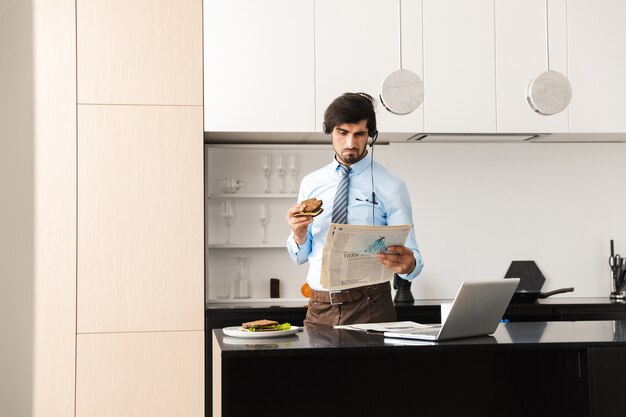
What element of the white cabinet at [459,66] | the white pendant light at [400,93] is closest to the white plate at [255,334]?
the white pendant light at [400,93]

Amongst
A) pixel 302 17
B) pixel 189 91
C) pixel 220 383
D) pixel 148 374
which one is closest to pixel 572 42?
pixel 302 17

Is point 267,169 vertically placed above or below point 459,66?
below

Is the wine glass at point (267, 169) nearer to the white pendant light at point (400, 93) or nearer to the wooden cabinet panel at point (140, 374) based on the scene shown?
the wooden cabinet panel at point (140, 374)

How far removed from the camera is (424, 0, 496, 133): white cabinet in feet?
15.1

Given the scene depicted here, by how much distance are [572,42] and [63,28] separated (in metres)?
2.78

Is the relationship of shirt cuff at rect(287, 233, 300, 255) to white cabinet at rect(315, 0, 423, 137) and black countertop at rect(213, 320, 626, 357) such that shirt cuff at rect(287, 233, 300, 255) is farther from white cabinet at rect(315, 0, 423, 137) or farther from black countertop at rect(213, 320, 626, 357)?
white cabinet at rect(315, 0, 423, 137)

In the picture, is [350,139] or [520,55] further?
[520,55]

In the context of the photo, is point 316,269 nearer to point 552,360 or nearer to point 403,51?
point 552,360

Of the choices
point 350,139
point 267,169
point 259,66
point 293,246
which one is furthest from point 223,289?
point 350,139

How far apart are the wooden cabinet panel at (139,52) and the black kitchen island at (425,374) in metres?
2.04

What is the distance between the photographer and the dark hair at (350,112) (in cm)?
309

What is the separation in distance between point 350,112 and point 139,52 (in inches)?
68.5

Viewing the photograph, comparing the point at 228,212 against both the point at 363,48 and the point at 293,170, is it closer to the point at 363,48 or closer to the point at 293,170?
the point at 293,170

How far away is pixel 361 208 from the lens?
128 inches
